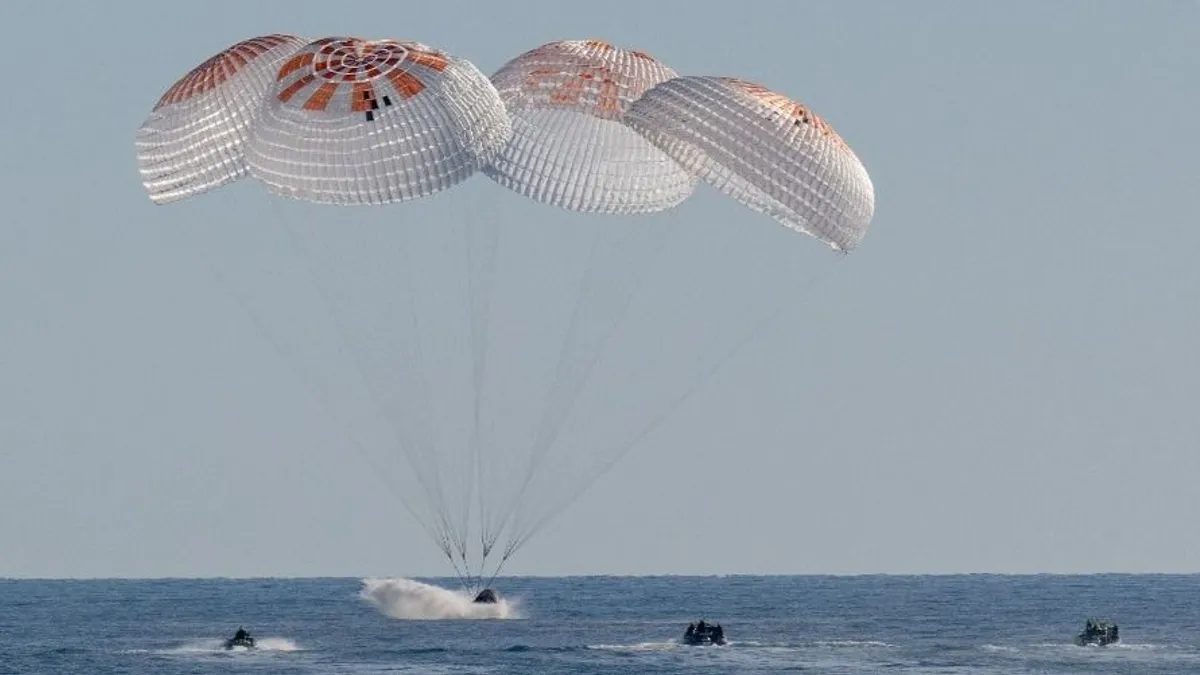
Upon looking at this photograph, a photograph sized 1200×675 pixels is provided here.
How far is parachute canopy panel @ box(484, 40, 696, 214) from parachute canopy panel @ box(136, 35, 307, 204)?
3786 mm

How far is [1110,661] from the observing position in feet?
192

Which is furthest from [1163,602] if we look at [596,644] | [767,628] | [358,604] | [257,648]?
[257,648]

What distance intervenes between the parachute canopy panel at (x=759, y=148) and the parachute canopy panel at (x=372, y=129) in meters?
2.52

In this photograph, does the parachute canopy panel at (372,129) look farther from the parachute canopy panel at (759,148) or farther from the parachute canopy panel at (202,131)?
the parachute canopy panel at (759,148)

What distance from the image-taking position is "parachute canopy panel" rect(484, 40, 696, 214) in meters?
38.0

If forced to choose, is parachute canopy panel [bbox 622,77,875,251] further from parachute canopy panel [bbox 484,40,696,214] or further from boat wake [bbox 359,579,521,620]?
boat wake [bbox 359,579,521,620]

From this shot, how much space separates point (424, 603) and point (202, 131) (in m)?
43.1

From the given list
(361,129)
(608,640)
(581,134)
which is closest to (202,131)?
(361,129)

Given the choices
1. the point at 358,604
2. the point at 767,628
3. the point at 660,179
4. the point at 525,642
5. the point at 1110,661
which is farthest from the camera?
the point at 358,604

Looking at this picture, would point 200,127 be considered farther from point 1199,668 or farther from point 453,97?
point 1199,668

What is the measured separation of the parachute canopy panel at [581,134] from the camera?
38031 mm

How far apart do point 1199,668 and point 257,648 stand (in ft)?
76.0

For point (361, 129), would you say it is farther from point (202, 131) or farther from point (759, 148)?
point (759, 148)

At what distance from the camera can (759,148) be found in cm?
3588
